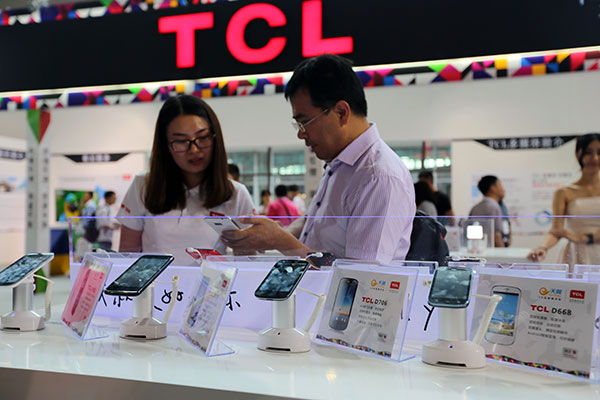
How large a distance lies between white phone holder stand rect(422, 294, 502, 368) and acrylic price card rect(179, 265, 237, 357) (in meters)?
0.44

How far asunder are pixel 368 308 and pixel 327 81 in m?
0.91

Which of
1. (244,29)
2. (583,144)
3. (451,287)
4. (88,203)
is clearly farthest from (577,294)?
(88,203)

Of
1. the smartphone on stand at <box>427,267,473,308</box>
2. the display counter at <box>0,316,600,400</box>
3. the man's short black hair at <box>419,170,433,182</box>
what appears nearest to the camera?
the display counter at <box>0,316,600,400</box>

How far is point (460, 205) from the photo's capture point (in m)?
6.18

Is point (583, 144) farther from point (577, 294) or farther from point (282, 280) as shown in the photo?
point (282, 280)

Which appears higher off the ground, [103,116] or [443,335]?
[103,116]

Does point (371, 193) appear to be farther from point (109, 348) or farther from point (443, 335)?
point (109, 348)

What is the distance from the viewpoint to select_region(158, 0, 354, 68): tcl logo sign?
5.21m

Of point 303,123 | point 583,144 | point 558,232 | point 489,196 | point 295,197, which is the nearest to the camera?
point 558,232

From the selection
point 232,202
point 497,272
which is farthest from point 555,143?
point 497,272

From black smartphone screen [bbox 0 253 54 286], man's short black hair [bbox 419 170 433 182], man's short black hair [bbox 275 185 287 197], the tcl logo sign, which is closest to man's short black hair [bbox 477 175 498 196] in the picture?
man's short black hair [bbox 419 170 433 182]

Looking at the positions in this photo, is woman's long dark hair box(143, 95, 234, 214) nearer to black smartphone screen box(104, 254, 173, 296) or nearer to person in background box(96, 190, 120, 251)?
person in background box(96, 190, 120, 251)

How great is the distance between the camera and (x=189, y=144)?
7.27 feet

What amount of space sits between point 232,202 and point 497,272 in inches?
49.6
